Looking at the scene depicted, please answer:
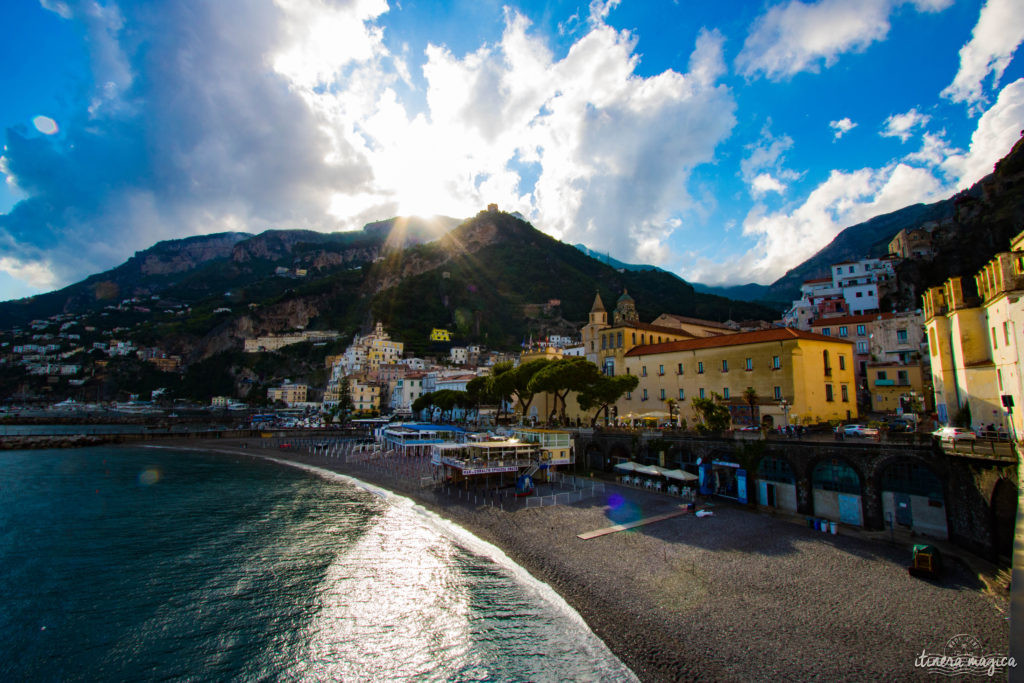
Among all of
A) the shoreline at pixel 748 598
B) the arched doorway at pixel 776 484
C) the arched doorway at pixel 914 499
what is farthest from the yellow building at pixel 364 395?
the arched doorway at pixel 914 499

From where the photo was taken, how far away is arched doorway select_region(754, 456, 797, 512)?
25391 mm

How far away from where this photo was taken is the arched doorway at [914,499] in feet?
65.6

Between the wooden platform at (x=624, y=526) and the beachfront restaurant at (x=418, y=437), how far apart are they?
3102cm

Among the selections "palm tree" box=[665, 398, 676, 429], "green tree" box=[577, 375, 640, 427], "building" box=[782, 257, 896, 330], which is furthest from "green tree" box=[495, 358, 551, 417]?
"building" box=[782, 257, 896, 330]

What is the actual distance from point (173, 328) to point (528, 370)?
159243 millimetres

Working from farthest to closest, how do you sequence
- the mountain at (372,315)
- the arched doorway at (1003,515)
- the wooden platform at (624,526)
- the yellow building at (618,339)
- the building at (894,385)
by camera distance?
the mountain at (372,315), the yellow building at (618,339), the building at (894,385), the wooden platform at (624,526), the arched doorway at (1003,515)

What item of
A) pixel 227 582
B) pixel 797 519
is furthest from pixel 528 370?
pixel 227 582

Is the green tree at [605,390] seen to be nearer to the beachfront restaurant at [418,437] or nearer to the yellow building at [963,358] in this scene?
the beachfront restaurant at [418,437]

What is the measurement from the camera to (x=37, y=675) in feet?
40.9

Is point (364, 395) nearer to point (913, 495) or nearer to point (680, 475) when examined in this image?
point (680, 475)

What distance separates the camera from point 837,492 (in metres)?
23.4

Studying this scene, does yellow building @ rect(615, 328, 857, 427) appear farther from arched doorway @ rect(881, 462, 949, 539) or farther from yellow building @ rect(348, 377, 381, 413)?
yellow building @ rect(348, 377, 381, 413)

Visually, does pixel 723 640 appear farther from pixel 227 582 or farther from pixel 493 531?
pixel 227 582

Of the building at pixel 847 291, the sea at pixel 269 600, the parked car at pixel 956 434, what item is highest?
the building at pixel 847 291
